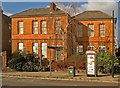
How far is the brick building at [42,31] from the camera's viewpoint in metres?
47.5

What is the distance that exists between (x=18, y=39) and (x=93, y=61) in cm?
2601

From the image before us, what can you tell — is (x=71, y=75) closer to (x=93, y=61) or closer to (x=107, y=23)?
(x=93, y=61)

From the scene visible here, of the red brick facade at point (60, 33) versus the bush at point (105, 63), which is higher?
the red brick facade at point (60, 33)

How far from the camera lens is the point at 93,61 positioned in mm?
27219

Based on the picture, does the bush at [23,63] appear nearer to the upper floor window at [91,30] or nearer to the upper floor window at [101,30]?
the upper floor window at [91,30]

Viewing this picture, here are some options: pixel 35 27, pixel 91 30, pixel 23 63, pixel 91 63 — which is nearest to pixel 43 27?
pixel 35 27

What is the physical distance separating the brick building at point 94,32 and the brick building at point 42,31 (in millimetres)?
4599

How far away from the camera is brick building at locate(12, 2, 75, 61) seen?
47469 mm

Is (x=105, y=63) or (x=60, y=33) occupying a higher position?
(x=60, y=33)

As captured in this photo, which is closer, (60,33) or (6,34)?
(60,33)

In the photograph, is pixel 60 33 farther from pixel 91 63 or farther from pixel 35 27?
pixel 91 63

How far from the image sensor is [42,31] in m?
50.3

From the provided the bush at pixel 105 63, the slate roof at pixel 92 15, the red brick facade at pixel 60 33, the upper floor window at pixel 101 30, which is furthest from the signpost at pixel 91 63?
the upper floor window at pixel 101 30

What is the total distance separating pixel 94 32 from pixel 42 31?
31.5ft
